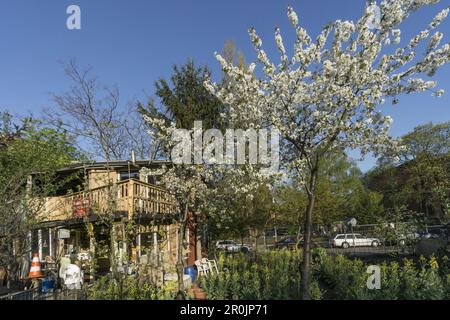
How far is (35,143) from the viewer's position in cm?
1305

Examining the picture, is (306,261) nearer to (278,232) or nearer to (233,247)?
(233,247)

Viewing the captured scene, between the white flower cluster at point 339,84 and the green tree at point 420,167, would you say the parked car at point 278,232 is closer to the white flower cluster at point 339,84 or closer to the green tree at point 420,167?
the green tree at point 420,167

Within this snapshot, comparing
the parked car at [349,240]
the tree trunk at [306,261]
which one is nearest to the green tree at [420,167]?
the parked car at [349,240]

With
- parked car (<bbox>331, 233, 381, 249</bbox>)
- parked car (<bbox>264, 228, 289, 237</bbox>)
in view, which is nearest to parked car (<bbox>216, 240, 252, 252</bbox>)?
parked car (<bbox>264, 228, 289, 237</bbox>)

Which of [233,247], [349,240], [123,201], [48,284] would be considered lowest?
[349,240]

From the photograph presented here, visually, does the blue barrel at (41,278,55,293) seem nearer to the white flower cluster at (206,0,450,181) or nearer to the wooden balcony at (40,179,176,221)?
the wooden balcony at (40,179,176,221)

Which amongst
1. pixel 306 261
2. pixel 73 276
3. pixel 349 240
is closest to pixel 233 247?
pixel 349 240

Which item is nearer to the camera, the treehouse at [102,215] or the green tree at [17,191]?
the green tree at [17,191]

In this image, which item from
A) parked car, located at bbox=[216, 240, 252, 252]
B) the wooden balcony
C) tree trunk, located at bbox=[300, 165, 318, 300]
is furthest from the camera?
parked car, located at bbox=[216, 240, 252, 252]

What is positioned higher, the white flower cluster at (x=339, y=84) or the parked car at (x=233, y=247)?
the white flower cluster at (x=339, y=84)

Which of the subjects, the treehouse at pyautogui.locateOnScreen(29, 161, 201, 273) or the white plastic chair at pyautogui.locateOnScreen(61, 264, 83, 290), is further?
the treehouse at pyautogui.locateOnScreen(29, 161, 201, 273)
